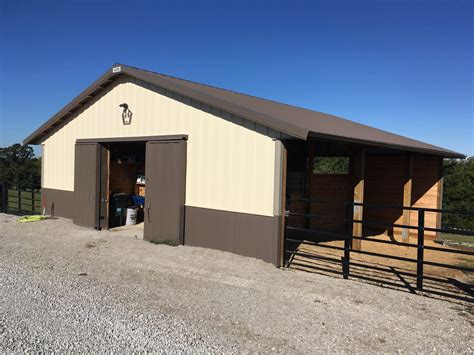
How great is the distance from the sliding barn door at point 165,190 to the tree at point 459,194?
16557mm

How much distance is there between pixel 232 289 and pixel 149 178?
4504mm

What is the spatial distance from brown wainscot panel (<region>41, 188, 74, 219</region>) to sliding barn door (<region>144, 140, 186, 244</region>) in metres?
4.18

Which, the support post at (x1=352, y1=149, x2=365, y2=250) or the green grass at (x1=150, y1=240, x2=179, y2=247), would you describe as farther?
the support post at (x1=352, y1=149, x2=365, y2=250)

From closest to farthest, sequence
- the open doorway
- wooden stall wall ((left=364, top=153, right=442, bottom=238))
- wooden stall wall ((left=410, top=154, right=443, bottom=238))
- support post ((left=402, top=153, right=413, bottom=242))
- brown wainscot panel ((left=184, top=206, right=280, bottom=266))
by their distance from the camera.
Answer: brown wainscot panel ((left=184, top=206, right=280, bottom=266))
support post ((left=402, top=153, right=413, bottom=242))
the open doorway
wooden stall wall ((left=410, top=154, right=443, bottom=238))
wooden stall wall ((left=364, top=153, right=442, bottom=238))

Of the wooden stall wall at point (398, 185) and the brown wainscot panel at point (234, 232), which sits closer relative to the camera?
the brown wainscot panel at point (234, 232)

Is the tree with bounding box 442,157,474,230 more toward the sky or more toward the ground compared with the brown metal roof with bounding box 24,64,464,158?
more toward the ground

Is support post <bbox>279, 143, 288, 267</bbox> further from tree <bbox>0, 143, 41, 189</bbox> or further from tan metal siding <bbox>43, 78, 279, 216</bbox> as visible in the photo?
tree <bbox>0, 143, 41, 189</bbox>

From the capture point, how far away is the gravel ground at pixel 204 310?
12.6 ft

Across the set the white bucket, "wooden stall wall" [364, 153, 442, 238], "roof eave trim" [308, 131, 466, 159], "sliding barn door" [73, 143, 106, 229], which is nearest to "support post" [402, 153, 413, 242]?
"roof eave trim" [308, 131, 466, 159]

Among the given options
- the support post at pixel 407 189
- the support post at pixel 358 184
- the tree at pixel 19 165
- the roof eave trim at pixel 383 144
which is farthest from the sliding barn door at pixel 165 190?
the tree at pixel 19 165

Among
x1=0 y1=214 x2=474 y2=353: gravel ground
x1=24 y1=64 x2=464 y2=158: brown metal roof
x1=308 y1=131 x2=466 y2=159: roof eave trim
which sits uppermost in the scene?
x1=24 y1=64 x2=464 y2=158: brown metal roof

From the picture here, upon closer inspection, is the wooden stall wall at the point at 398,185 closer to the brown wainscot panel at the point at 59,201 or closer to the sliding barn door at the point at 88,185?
the sliding barn door at the point at 88,185

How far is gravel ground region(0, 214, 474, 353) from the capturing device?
12.6 ft

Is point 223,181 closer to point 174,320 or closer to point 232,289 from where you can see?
point 232,289
